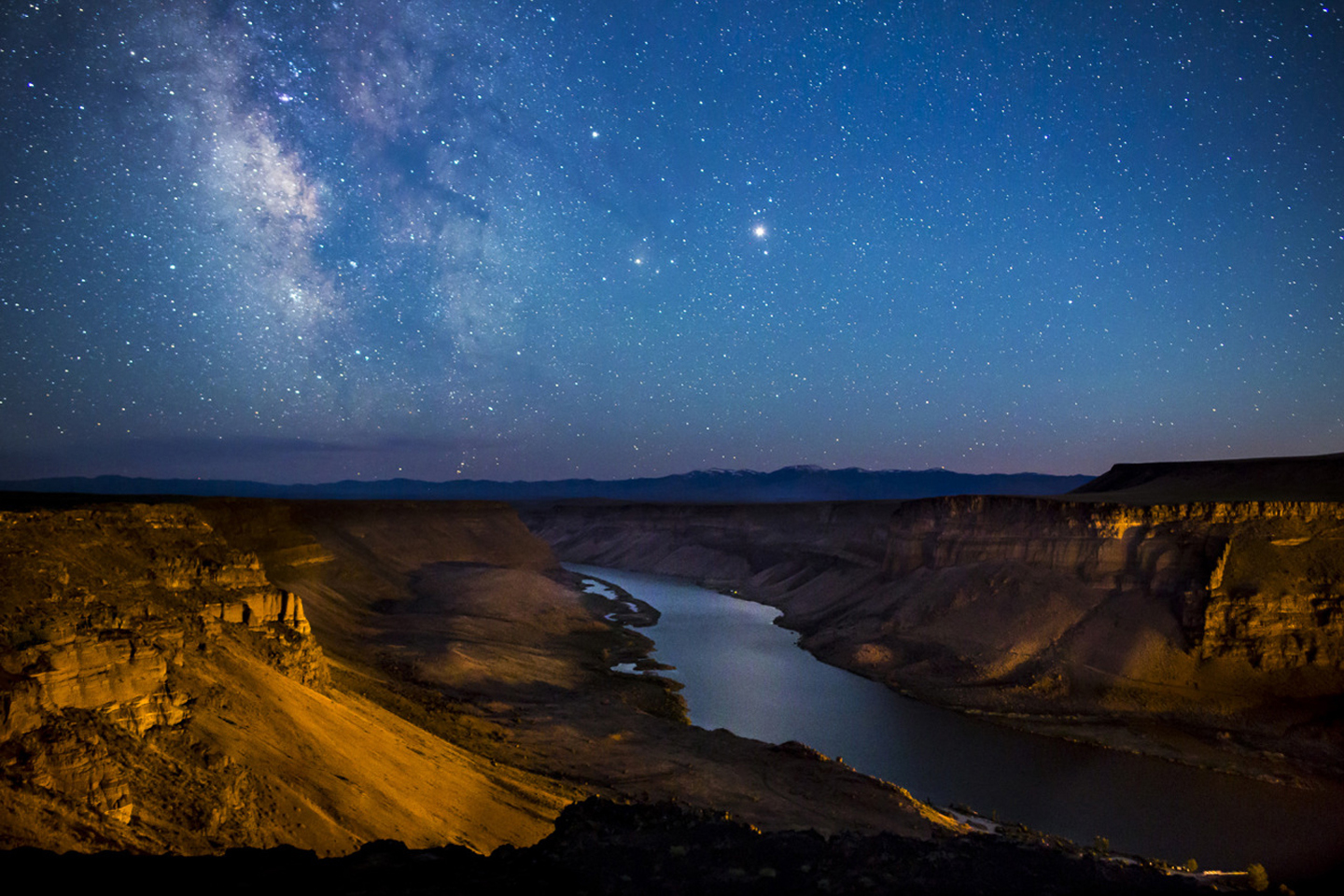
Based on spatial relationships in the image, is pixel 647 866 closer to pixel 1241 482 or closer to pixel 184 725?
pixel 184 725

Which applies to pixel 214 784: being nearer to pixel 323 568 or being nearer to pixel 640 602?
pixel 323 568

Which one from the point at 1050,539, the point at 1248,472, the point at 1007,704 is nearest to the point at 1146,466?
the point at 1248,472

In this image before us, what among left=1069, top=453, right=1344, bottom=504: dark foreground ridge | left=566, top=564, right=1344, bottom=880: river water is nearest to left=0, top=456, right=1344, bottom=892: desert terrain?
left=566, top=564, right=1344, bottom=880: river water

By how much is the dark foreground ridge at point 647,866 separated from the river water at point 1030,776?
10220 millimetres

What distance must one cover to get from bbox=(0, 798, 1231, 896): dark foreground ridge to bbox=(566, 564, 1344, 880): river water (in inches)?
402

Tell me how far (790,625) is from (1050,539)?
16361mm

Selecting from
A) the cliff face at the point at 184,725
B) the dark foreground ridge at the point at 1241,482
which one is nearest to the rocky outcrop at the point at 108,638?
the cliff face at the point at 184,725

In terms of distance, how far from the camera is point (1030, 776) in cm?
2048

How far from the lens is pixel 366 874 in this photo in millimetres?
6047

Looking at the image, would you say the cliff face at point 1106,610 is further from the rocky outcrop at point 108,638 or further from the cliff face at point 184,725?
the rocky outcrop at point 108,638

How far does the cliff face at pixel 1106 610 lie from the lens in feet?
82.8

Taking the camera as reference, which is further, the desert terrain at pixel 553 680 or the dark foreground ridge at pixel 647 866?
the desert terrain at pixel 553 680

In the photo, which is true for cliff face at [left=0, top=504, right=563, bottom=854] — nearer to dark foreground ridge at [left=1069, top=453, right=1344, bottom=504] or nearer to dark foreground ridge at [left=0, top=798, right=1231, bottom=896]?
dark foreground ridge at [left=0, top=798, right=1231, bottom=896]

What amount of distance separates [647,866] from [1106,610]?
94.8ft
